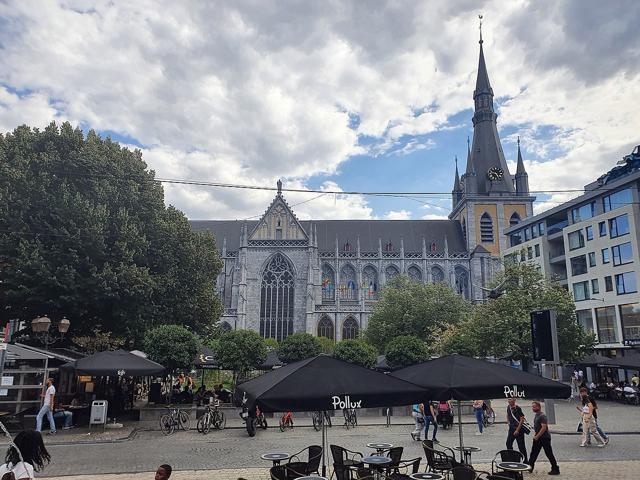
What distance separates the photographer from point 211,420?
57.6ft

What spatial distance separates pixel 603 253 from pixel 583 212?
14.2 feet

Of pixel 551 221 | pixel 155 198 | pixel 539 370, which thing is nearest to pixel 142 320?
pixel 155 198

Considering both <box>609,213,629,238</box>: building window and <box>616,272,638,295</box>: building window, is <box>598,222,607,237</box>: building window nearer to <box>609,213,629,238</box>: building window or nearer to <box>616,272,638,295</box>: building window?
<box>609,213,629,238</box>: building window

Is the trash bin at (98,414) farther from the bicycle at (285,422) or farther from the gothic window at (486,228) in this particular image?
the gothic window at (486,228)

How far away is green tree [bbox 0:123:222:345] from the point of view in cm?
2103

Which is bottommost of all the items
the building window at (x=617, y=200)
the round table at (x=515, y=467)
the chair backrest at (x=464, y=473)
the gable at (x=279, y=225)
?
the round table at (x=515, y=467)

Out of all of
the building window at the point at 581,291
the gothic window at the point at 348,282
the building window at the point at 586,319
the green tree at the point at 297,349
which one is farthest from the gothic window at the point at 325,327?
the green tree at the point at 297,349

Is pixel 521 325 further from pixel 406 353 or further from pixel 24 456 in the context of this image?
pixel 24 456

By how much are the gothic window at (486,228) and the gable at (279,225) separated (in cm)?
2272

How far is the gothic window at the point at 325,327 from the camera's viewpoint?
182 feet

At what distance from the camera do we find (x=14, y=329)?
27203 millimetres

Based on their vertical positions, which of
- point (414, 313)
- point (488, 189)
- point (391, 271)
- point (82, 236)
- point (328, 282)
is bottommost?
point (414, 313)

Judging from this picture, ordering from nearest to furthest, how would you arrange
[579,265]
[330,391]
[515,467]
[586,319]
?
[330,391], [515,467], [586,319], [579,265]

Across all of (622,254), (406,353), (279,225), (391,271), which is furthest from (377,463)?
(391,271)
